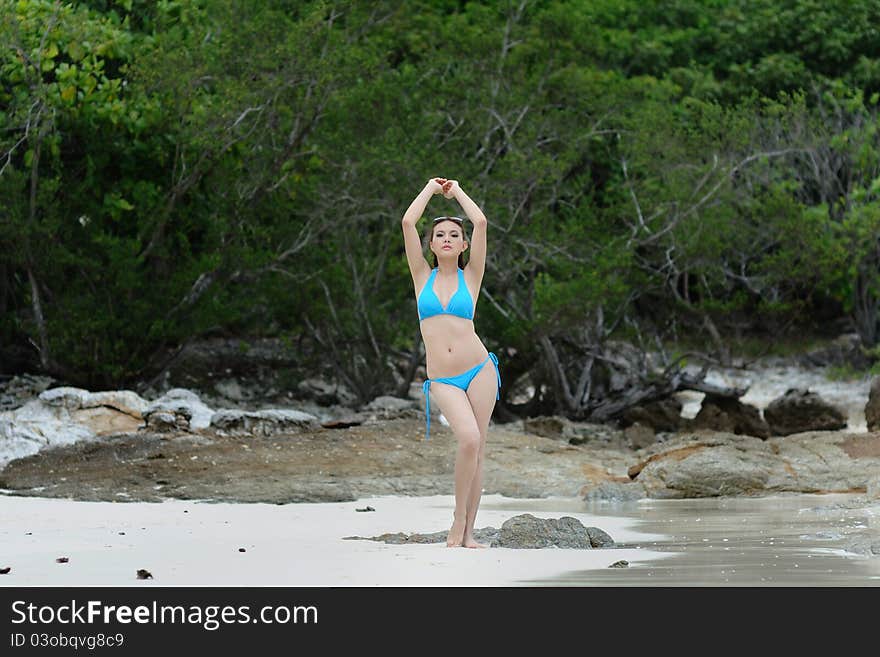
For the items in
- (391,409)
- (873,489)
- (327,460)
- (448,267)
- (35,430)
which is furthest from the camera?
(391,409)

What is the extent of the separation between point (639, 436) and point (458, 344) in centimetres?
926

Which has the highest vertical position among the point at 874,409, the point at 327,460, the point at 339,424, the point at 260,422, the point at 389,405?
the point at 874,409

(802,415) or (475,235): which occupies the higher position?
(475,235)

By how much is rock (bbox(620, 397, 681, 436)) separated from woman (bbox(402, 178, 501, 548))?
422 inches

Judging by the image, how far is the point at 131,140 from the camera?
1619 centimetres

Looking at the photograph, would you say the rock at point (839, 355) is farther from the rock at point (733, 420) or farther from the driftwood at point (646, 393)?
the rock at point (733, 420)

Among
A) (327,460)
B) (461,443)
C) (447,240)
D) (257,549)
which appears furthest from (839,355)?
(257,549)

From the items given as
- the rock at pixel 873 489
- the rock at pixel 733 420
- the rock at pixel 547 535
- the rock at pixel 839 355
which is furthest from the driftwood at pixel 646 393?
the rock at pixel 547 535

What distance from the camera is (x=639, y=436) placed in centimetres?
1566

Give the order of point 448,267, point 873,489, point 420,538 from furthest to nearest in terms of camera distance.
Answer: point 873,489 → point 420,538 → point 448,267

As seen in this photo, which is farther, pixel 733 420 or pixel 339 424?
pixel 733 420

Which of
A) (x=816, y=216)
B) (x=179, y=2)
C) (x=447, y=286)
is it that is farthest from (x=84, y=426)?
(x=816, y=216)

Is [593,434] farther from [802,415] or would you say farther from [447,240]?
[447,240]

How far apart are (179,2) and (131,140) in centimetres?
168
